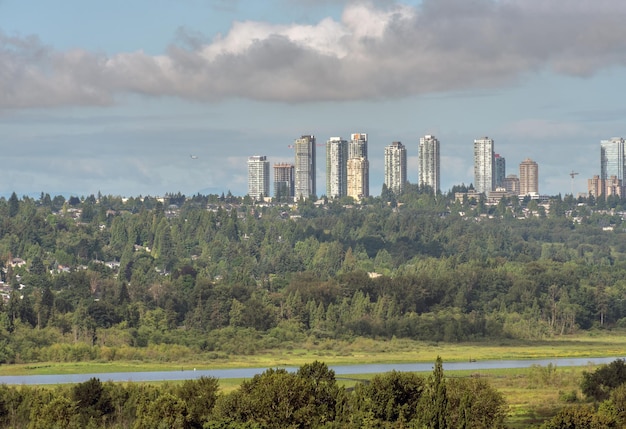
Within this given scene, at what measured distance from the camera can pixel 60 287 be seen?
589 ft

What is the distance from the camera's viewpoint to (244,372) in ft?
406

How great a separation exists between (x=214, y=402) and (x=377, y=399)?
9860 mm

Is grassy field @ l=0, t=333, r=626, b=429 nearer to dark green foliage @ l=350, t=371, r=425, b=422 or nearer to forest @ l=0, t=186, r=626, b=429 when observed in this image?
forest @ l=0, t=186, r=626, b=429

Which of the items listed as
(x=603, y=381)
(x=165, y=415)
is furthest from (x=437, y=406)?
(x=603, y=381)

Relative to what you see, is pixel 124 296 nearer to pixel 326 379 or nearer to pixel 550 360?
pixel 550 360

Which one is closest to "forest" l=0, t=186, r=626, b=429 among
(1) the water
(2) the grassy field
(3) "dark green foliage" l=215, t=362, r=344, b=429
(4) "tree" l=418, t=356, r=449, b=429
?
(3) "dark green foliage" l=215, t=362, r=344, b=429

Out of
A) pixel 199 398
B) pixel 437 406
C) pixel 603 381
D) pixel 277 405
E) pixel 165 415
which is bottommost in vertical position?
pixel 603 381

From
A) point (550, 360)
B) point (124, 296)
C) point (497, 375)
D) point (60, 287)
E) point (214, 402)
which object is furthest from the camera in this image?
point (60, 287)

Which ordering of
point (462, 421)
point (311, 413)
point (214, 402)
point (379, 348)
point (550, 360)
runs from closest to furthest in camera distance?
point (462, 421) → point (311, 413) → point (214, 402) → point (550, 360) → point (379, 348)

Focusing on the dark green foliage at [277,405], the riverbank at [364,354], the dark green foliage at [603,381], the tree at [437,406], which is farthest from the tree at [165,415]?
the riverbank at [364,354]

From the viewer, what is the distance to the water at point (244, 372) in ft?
387

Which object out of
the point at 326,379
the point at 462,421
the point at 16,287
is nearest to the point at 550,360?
the point at 326,379

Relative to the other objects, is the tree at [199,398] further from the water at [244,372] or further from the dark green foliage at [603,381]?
the water at [244,372]

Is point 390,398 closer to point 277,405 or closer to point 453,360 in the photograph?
point 277,405
